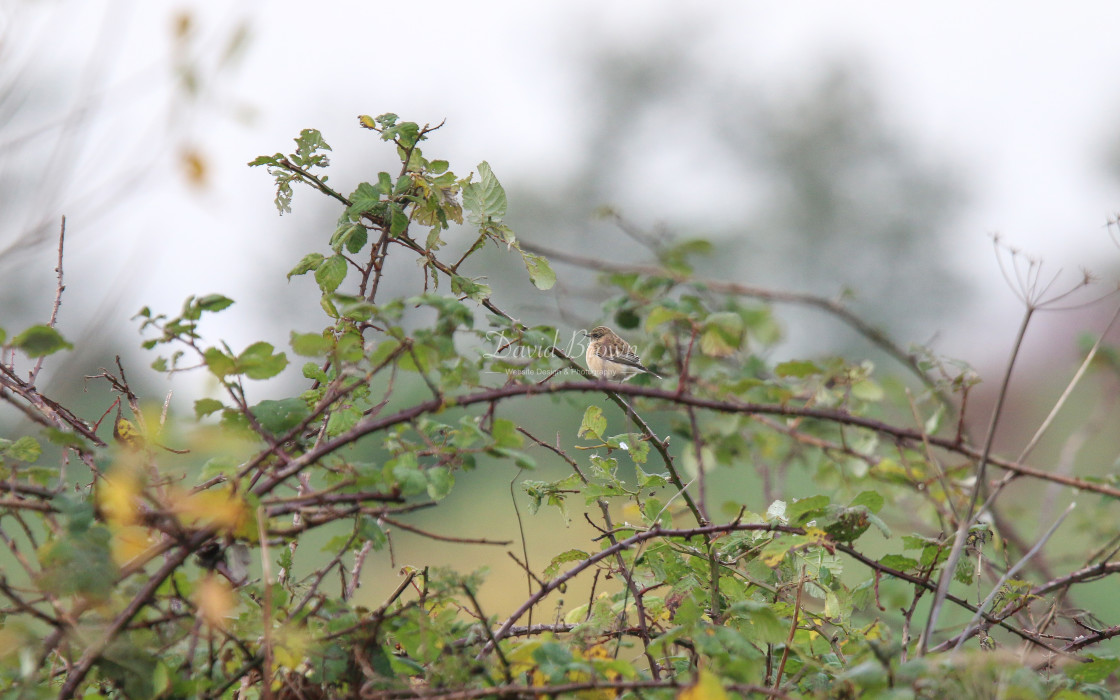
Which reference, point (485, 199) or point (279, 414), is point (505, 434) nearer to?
point (279, 414)

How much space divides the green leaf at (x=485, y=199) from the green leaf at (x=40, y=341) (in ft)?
3.10

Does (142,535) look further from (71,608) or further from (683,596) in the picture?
(683,596)

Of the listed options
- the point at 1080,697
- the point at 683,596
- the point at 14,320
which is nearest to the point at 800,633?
the point at 683,596

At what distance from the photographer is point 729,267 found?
76.5 feet

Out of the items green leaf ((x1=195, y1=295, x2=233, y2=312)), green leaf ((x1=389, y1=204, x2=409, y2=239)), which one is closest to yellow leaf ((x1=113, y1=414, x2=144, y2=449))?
green leaf ((x1=195, y1=295, x2=233, y2=312))

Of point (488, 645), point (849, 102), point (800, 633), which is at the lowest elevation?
point (488, 645)

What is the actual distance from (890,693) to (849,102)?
33.4 metres

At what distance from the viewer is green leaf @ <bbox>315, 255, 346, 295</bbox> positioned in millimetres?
2023

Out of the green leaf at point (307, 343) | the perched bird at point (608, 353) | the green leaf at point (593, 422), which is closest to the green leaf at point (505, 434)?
the green leaf at point (307, 343)

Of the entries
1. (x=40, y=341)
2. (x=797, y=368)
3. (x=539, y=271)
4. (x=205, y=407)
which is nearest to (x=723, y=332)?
(x=797, y=368)

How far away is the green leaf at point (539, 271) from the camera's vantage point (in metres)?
2.08

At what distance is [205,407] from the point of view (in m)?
1.49

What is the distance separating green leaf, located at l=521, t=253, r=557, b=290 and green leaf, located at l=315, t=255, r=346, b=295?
0.43m

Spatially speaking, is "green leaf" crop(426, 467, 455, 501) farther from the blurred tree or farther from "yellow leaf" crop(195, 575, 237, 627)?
the blurred tree
